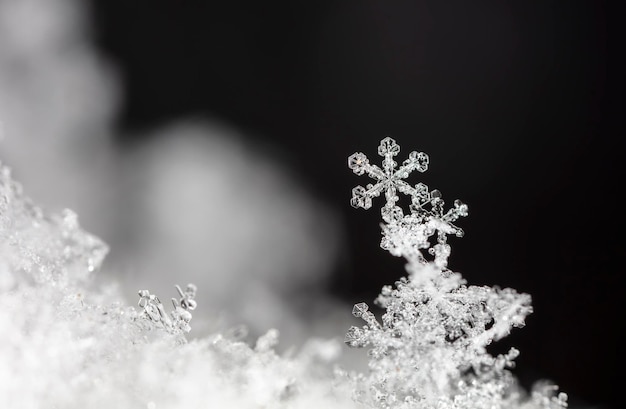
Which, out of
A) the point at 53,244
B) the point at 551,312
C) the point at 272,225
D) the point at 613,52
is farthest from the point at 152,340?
the point at 613,52

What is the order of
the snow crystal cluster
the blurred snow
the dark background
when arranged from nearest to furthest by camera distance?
the snow crystal cluster
the dark background
the blurred snow

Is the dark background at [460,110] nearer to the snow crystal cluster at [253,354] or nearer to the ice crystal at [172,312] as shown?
the snow crystal cluster at [253,354]

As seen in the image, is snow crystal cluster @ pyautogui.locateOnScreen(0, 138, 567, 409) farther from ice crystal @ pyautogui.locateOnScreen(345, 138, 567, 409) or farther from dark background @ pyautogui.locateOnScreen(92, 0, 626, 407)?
dark background @ pyautogui.locateOnScreen(92, 0, 626, 407)

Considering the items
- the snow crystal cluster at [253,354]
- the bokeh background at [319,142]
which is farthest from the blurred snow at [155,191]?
the snow crystal cluster at [253,354]

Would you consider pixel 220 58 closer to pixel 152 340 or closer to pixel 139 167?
pixel 139 167

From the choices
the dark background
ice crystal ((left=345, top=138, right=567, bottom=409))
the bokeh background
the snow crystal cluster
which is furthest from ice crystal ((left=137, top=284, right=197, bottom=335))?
the dark background

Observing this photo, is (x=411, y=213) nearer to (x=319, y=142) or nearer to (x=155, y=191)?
(x=319, y=142)

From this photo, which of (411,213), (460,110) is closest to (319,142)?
(460,110)
